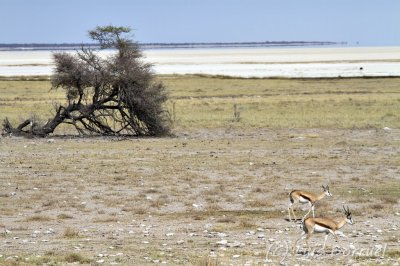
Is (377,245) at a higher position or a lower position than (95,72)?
lower

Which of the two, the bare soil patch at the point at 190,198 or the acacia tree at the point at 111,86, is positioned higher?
the acacia tree at the point at 111,86

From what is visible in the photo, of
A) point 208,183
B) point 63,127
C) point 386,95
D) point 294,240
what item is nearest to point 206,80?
point 386,95

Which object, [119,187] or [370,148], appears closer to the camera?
[119,187]

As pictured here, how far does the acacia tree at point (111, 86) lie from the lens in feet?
103

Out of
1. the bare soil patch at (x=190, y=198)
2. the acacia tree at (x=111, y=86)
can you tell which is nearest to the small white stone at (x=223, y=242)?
the bare soil patch at (x=190, y=198)

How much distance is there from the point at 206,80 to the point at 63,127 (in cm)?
4232

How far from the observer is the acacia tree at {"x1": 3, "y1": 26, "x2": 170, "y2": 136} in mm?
31297

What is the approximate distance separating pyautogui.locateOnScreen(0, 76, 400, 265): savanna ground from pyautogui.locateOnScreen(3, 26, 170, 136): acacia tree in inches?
49.8

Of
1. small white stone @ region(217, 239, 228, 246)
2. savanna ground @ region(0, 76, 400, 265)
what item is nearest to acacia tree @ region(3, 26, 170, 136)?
savanna ground @ region(0, 76, 400, 265)

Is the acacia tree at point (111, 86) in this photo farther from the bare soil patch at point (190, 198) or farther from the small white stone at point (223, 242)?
the small white stone at point (223, 242)

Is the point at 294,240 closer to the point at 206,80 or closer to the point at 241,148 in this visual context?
the point at 241,148

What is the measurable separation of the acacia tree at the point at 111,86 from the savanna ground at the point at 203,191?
4.15 ft

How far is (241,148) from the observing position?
90.3 feet

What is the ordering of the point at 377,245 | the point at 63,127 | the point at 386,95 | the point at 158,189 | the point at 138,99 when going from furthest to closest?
1. the point at 386,95
2. the point at 63,127
3. the point at 138,99
4. the point at 158,189
5. the point at 377,245
